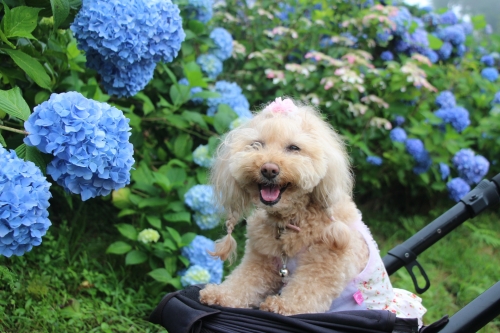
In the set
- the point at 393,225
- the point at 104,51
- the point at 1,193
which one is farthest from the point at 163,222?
the point at 393,225

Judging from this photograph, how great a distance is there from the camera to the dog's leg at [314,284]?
1.87 m

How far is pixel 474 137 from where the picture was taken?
172 inches

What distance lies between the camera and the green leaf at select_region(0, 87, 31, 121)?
1705mm

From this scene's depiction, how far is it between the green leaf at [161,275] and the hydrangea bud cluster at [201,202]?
0.36 m

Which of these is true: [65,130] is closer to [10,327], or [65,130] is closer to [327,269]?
[327,269]

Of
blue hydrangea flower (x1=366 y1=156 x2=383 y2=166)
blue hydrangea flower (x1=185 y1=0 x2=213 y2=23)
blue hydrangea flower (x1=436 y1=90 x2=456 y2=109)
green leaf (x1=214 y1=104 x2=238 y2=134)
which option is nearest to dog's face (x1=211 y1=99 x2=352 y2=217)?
green leaf (x1=214 y1=104 x2=238 y2=134)

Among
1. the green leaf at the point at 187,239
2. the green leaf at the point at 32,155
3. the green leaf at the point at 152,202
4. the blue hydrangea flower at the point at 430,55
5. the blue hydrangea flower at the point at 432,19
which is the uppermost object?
the green leaf at the point at 32,155

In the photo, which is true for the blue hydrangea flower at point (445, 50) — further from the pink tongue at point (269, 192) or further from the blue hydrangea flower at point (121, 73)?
the pink tongue at point (269, 192)

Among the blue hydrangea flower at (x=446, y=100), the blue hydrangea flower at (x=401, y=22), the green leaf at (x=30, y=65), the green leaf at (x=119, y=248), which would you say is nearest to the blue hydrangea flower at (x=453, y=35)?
the blue hydrangea flower at (x=401, y=22)

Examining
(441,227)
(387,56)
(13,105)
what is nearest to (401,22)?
(387,56)

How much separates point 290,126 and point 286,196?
0.26m

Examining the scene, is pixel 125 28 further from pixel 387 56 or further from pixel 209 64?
pixel 387 56

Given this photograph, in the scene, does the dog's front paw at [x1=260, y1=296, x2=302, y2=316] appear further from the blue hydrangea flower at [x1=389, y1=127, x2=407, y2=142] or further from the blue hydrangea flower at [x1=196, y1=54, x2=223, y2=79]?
the blue hydrangea flower at [x1=389, y1=127, x2=407, y2=142]

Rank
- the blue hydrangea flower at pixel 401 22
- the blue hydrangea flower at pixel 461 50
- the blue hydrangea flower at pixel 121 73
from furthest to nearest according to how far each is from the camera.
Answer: the blue hydrangea flower at pixel 461 50
the blue hydrangea flower at pixel 401 22
the blue hydrangea flower at pixel 121 73
